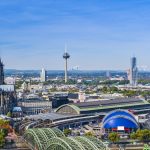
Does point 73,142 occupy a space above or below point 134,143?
above

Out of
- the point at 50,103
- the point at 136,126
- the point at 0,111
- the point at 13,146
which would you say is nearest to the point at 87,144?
the point at 13,146

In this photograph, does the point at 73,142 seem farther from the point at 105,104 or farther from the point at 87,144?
the point at 105,104

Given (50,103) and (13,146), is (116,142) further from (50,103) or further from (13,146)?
(50,103)

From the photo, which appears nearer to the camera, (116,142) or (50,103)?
(116,142)

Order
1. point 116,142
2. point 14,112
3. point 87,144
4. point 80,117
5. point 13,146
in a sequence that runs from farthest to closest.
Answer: point 14,112 → point 80,117 → point 116,142 → point 13,146 → point 87,144

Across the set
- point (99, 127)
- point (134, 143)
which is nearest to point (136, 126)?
point (99, 127)

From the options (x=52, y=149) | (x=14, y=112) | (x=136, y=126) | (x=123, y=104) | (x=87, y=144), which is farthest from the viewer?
(x=123, y=104)
